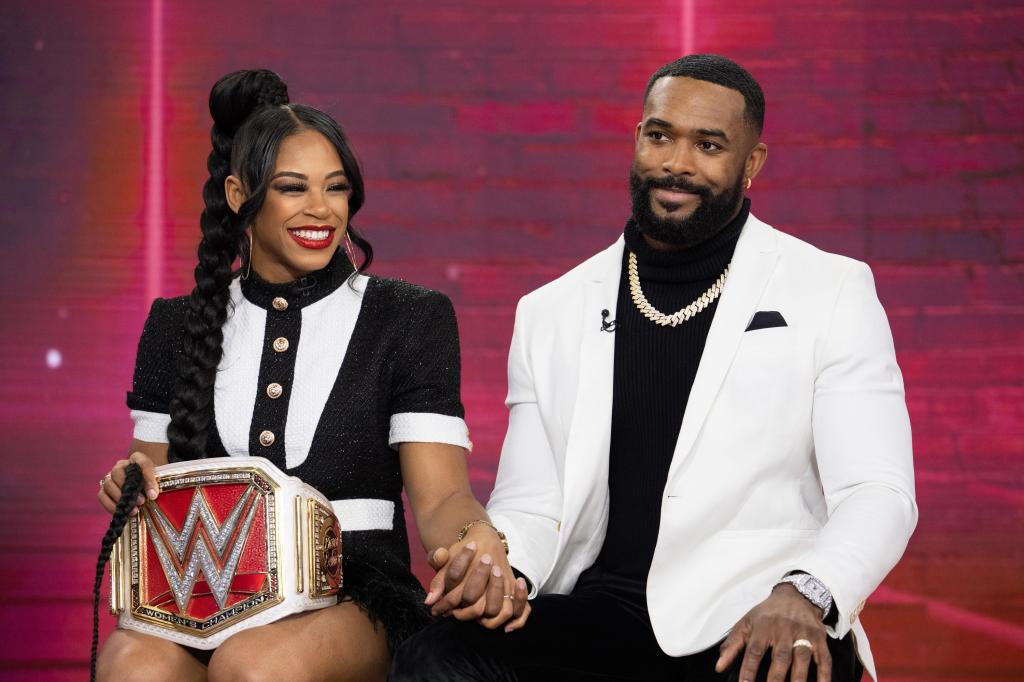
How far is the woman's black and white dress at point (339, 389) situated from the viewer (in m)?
2.57

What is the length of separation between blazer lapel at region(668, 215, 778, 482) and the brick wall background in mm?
1795

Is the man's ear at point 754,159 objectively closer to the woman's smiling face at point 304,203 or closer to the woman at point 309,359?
the woman at point 309,359

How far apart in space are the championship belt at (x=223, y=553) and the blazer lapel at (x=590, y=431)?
42 cm

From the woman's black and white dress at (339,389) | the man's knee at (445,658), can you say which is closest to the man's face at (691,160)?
the woman's black and white dress at (339,389)

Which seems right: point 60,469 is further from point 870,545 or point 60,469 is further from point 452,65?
point 870,545

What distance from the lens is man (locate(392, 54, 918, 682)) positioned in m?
2.18

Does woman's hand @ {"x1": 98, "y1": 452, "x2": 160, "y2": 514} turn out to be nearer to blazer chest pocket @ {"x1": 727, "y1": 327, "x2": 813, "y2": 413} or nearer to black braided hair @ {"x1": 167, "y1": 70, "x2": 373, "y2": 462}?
black braided hair @ {"x1": 167, "y1": 70, "x2": 373, "y2": 462}

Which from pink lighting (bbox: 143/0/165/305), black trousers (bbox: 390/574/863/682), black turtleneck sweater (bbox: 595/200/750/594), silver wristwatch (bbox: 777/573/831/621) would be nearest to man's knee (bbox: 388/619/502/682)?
black trousers (bbox: 390/574/863/682)

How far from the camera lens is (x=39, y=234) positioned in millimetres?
4398

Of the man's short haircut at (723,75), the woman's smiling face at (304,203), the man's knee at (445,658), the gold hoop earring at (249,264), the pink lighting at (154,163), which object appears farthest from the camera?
the pink lighting at (154,163)

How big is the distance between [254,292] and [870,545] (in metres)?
1.28

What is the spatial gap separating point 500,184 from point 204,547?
2.23 meters

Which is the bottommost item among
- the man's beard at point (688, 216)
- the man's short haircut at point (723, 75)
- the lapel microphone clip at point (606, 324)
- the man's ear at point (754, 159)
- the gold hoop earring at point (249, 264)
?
the lapel microphone clip at point (606, 324)

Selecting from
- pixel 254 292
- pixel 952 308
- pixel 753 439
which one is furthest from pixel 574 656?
pixel 952 308
